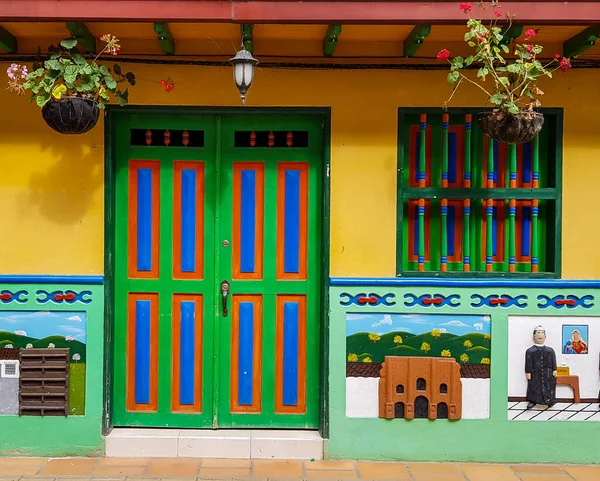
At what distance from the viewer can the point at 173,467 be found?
14.7ft

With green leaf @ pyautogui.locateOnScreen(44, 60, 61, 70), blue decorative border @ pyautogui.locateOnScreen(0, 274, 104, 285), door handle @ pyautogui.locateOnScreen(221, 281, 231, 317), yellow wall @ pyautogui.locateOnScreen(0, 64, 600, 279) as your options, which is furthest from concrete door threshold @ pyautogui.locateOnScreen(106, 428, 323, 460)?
green leaf @ pyautogui.locateOnScreen(44, 60, 61, 70)

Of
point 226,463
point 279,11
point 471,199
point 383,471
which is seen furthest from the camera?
point 471,199

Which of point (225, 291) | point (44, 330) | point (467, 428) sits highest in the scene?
point (225, 291)

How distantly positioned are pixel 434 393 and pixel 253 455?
1.45m

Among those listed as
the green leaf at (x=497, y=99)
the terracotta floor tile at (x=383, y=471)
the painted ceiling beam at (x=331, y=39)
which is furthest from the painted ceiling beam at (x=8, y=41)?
the terracotta floor tile at (x=383, y=471)

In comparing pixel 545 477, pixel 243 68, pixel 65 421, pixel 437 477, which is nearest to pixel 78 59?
pixel 243 68

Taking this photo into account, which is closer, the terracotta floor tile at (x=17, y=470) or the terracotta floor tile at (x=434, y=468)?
the terracotta floor tile at (x=17, y=470)

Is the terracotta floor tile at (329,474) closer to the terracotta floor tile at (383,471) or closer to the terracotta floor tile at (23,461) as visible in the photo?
the terracotta floor tile at (383,471)

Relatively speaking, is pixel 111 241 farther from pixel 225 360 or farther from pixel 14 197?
pixel 225 360

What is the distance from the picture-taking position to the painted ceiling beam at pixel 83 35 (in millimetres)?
4188

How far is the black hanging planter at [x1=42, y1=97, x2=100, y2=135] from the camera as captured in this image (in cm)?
413

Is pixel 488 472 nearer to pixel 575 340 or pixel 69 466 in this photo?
pixel 575 340

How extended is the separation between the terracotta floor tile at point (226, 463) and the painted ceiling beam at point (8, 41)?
11.1ft

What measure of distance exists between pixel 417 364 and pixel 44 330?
2.85 meters
